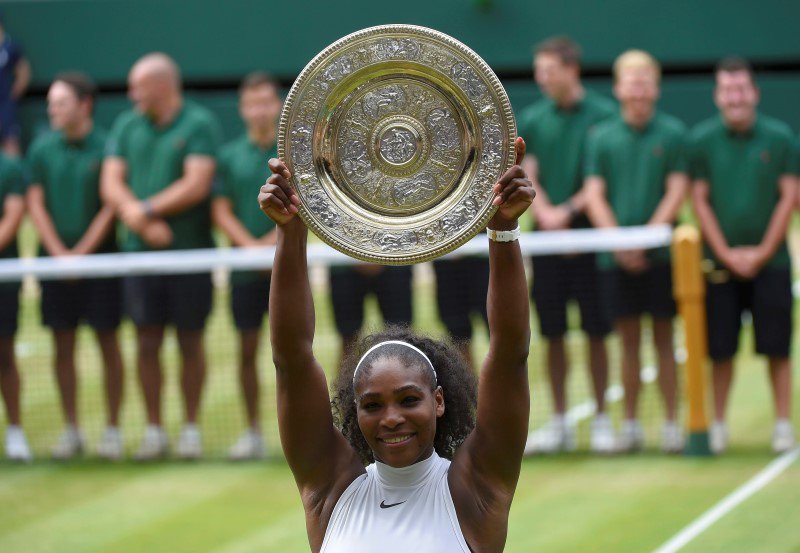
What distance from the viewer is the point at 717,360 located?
9023mm

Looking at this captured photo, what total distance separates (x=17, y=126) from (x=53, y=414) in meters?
10.2

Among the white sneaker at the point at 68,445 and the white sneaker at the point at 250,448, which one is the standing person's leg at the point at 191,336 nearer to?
the white sneaker at the point at 250,448

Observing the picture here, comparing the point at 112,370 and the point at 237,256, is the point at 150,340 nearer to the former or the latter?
the point at 112,370

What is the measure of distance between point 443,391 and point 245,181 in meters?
5.41

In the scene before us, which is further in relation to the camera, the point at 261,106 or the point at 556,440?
the point at 261,106

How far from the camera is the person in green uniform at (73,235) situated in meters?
9.48

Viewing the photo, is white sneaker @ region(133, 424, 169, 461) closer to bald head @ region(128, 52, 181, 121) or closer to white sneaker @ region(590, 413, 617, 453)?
bald head @ region(128, 52, 181, 121)

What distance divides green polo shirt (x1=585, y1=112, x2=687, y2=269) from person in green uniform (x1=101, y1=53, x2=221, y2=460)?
233 cm

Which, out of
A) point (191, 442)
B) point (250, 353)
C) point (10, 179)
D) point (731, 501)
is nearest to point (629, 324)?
point (731, 501)

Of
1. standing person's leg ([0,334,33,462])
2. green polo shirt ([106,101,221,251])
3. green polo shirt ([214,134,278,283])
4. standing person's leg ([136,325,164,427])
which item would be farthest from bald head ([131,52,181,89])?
standing person's leg ([0,334,33,462])

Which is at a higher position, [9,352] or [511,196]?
[511,196]

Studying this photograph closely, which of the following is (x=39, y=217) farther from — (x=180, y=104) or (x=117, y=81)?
(x=117, y=81)

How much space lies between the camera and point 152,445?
9.31m

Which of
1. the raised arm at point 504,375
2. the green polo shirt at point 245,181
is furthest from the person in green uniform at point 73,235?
the raised arm at point 504,375
